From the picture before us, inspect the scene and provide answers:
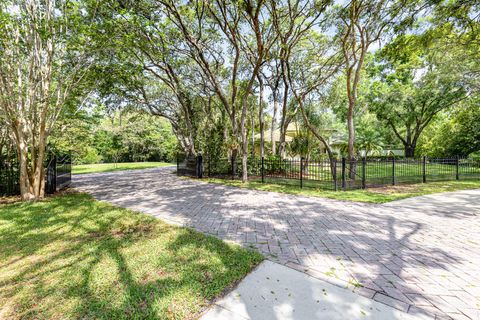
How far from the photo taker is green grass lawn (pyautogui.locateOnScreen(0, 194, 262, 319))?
201 centimetres

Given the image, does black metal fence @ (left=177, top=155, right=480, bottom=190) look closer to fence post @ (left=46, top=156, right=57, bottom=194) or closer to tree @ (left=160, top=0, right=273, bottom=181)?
tree @ (left=160, top=0, right=273, bottom=181)

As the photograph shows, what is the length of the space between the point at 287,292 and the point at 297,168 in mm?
9449

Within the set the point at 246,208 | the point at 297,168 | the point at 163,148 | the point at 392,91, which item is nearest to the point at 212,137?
the point at 297,168

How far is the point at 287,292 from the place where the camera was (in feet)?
7.30

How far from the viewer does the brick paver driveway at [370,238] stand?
228 cm

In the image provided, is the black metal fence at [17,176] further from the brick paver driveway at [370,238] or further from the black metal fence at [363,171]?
the black metal fence at [363,171]

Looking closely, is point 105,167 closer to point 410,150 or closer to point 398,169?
point 398,169

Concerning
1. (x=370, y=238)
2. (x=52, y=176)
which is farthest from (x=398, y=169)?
(x=52, y=176)

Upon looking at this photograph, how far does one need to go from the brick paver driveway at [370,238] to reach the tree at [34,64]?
3.01 m

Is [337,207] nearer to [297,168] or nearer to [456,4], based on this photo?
[297,168]

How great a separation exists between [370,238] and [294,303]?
2.44 metres

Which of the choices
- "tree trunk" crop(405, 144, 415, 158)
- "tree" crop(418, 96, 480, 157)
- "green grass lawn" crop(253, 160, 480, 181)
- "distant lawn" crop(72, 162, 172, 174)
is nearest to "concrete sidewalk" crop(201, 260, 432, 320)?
"green grass lawn" crop(253, 160, 480, 181)

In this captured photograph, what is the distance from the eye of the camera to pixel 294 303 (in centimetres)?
206

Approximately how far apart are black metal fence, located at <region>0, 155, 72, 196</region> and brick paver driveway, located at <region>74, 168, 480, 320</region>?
336 centimetres
